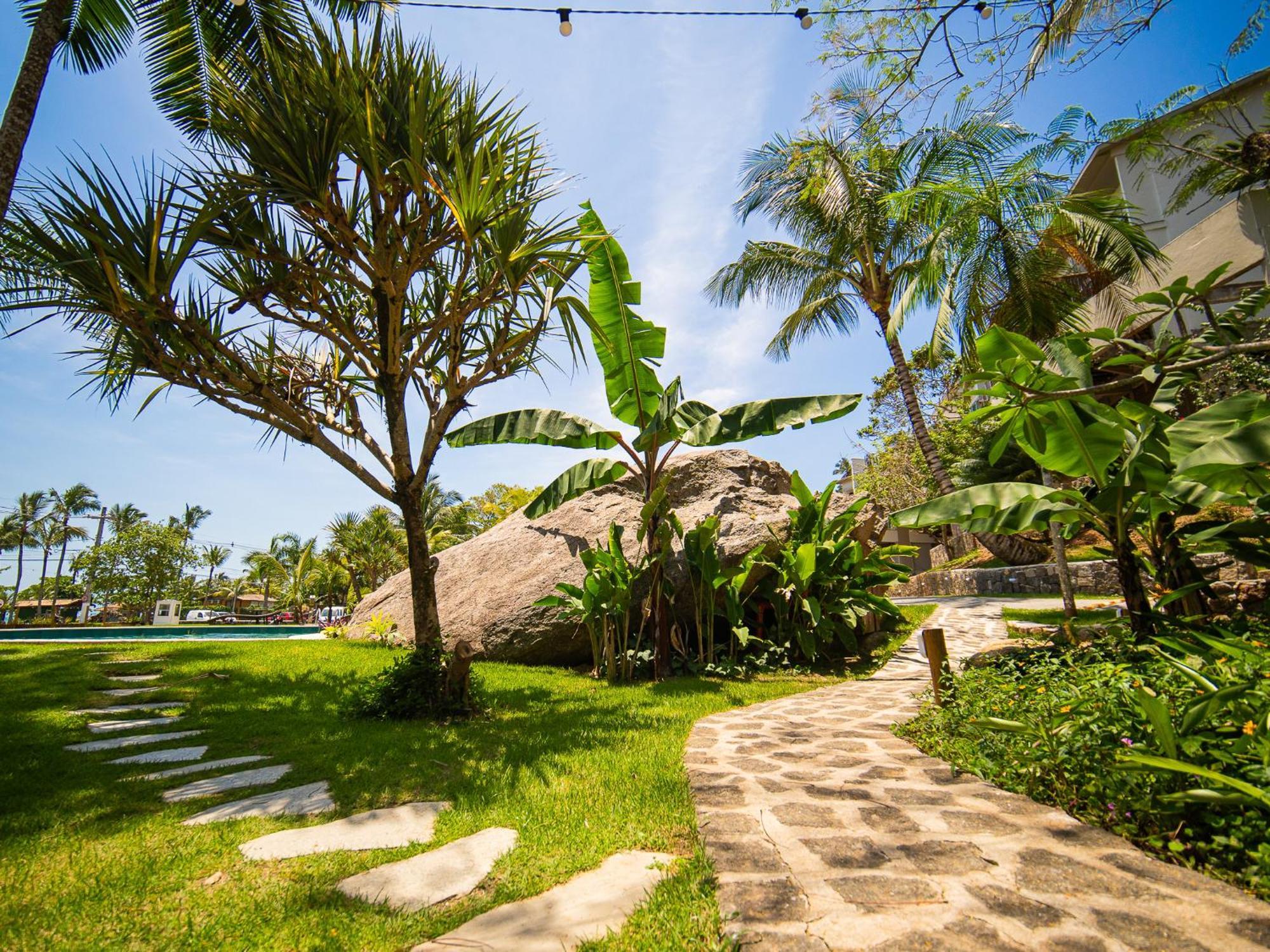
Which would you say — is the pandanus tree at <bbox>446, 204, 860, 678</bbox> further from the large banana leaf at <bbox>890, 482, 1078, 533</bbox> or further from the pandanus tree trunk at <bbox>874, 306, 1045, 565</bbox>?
the pandanus tree trunk at <bbox>874, 306, 1045, 565</bbox>

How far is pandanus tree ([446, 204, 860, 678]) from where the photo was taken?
743 cm

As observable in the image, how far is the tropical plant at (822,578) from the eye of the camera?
782 centimetres

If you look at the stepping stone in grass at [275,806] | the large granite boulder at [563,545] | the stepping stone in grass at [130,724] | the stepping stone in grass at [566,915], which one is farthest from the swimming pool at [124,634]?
the stepping stone in grass at [566,915]

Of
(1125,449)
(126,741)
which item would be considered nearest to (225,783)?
(126,741)

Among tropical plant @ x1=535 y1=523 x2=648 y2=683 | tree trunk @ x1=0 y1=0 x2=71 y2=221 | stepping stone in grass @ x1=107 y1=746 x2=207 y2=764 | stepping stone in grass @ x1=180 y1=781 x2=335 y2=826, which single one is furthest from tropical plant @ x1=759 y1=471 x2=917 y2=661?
tree trunk @ x1=0 y1=0 x2=71 y2=221

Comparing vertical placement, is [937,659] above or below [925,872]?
above

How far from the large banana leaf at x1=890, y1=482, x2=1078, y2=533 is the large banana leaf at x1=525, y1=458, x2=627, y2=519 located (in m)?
3.85

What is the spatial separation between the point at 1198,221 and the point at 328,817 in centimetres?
2325

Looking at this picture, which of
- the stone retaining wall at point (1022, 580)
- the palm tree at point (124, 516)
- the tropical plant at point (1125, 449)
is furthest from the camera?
the palm tree at point (124, 516)

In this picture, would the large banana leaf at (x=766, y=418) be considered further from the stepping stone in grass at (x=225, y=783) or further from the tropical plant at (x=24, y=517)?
the tropical plant at (x=24, y=517)

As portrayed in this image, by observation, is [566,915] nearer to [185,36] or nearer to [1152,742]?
[1152,742]

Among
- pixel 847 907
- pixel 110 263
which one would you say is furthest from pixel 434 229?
pixel 847 907

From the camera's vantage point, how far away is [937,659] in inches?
184

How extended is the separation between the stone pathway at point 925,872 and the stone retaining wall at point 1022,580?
34.5 ft
